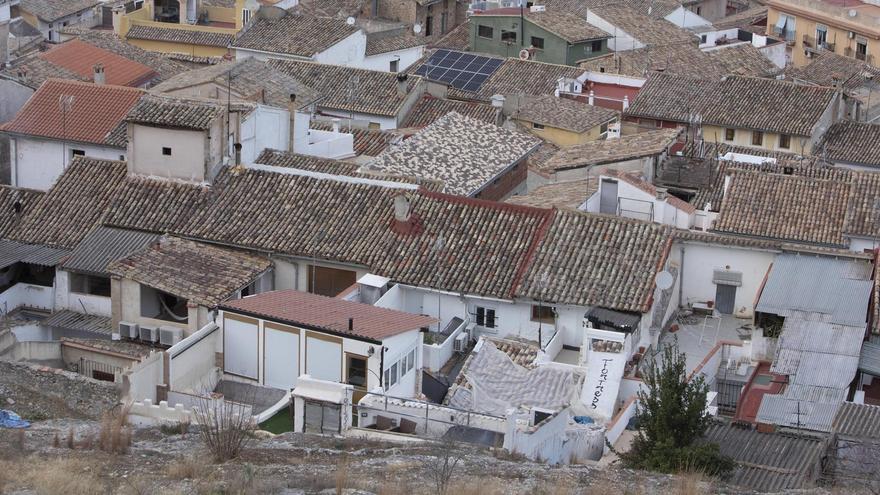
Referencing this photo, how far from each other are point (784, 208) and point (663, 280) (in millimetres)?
6822

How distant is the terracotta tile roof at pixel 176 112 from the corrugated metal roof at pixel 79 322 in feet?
15.7

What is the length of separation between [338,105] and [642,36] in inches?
734

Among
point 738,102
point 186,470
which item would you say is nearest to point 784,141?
point 738,102

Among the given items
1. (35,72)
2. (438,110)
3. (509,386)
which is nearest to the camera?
(509,386)

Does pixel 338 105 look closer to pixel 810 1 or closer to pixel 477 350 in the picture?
pixel 477 350

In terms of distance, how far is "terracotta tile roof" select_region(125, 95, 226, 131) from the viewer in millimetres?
34438

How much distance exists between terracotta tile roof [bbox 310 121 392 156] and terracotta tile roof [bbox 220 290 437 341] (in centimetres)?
1207

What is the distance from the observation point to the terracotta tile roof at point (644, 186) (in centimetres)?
3641

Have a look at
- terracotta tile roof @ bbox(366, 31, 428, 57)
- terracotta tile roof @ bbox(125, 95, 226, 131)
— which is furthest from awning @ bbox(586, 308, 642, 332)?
terracotta tile roof @ bbox(366, 31, 428, 57)

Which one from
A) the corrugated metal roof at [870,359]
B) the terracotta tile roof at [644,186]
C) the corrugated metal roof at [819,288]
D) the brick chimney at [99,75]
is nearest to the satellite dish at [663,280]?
the corrugated metal roof at [819,288]

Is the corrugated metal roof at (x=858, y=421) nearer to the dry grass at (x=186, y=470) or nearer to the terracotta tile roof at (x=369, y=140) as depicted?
the dry grass at (x=186, y=470)

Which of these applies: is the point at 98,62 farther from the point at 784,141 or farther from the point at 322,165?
the point at 784,141

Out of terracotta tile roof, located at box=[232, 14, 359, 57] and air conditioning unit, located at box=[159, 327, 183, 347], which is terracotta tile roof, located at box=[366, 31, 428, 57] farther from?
air conditioning unit, located at box=[159, 327, 183, 347]

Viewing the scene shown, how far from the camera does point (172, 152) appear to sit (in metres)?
34.8
